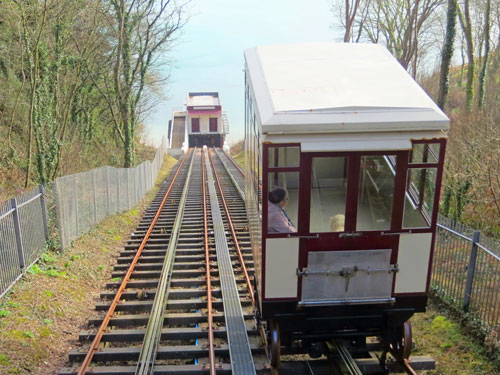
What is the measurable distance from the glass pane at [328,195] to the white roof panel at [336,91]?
A: 1.68ft

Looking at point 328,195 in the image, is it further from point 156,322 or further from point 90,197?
point 90,197

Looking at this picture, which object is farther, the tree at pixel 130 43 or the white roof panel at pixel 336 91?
the tree at pixel 130 43

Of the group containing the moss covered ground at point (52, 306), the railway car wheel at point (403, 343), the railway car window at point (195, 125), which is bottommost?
the moss covered ground at point (52, 306)

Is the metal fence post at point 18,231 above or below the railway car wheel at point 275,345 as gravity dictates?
above

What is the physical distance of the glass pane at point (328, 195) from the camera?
4703 millimetres

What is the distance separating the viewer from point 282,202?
16.0 ft

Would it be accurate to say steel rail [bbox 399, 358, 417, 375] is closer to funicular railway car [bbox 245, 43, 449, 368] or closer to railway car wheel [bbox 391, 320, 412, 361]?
railway car wheel [bbox 391, 320, 412, 361]

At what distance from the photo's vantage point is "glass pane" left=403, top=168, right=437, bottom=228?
185 inches

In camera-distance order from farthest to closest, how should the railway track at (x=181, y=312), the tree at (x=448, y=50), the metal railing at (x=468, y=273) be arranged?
the tree at (x=448, y=50), the metal railing at (x=468, y=273), the railway track at (x=181, y=312)

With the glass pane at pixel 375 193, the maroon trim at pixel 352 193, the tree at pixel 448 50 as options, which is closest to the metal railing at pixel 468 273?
the glass pane at pixel 375 193

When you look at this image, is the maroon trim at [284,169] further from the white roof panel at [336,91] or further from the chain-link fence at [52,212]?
the chain-link fence at [52,212]

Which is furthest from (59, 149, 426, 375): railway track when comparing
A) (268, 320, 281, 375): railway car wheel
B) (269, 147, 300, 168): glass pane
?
(269, 147, 300, 168): glass pane

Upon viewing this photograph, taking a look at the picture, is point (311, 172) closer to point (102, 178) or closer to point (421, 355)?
point (421, 355)

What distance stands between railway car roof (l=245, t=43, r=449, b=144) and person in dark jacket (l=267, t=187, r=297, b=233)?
2.59ft
